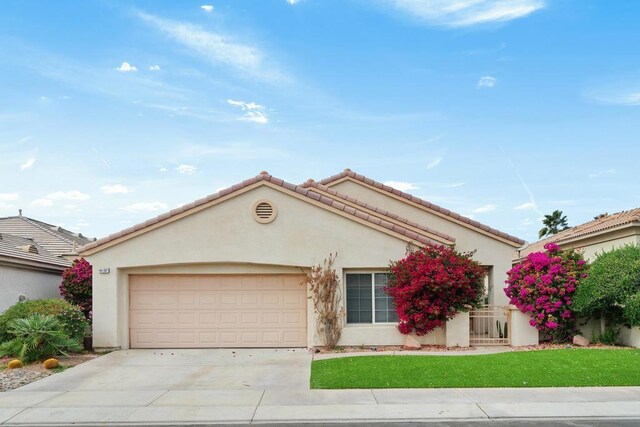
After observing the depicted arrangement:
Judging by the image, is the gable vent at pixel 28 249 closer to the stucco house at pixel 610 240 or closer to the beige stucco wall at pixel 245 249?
the beige stucco wall at pixel 245 249

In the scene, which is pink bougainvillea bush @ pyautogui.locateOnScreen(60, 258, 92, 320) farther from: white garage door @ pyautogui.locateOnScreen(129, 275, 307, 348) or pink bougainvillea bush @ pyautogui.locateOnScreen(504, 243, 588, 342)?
pink bougainvillea bush @ pyautogui.locateOnScreen(504, 243, 588, 342)

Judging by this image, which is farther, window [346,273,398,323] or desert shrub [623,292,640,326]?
window [346,273,398,323]

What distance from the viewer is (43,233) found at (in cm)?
2852

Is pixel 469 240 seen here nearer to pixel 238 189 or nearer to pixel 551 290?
pixel 551 290

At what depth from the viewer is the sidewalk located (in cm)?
895

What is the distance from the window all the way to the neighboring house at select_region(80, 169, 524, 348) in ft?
0.09

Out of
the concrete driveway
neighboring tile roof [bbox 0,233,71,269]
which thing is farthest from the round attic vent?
neighboring tile roof [bbox 0,233,71,269]

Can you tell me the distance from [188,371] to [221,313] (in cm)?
355

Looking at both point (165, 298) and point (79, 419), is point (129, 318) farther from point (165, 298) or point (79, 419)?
point (79, 419)

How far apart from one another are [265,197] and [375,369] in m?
6.09

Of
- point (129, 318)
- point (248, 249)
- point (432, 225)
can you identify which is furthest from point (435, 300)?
point (129, 318)

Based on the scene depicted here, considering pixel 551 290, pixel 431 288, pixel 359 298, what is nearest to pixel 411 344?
pixel 431 288

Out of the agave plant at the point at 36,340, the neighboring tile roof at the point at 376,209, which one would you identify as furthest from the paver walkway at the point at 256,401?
the neighboring tile roof at the point at 376,209

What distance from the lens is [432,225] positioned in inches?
860
